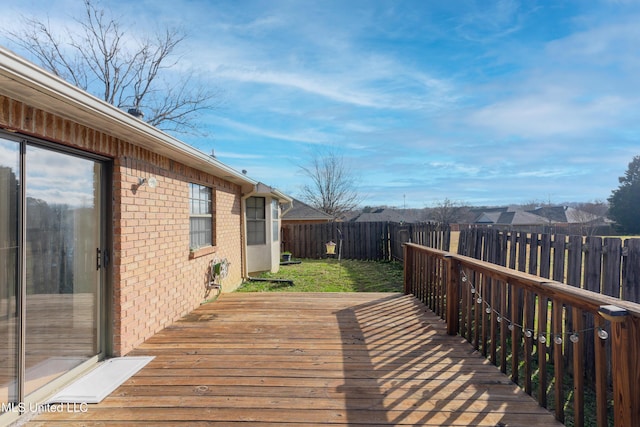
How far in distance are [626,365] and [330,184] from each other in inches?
1015

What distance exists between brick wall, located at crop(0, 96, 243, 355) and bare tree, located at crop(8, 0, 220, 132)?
10.3m

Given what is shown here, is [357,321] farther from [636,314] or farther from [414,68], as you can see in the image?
[414,68]

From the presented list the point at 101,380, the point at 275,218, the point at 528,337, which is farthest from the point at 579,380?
the point at 275,218

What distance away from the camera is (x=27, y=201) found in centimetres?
227

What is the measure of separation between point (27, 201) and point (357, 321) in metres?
3.62

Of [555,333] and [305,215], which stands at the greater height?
[305,215]

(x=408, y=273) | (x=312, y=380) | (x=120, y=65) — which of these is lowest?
(x=312, y=380)

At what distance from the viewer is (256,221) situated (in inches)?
337

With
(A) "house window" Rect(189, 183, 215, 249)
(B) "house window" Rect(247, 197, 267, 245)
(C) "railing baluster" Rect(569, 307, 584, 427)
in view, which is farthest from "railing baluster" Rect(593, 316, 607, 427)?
(B) "house window" Rect(247, 197, 267, 245)

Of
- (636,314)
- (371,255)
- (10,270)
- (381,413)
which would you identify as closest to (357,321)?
(381,413)

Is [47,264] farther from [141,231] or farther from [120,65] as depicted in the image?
[120,65]

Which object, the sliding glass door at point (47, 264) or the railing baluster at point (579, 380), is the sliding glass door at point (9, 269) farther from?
the railing baluster at point (579, 380)

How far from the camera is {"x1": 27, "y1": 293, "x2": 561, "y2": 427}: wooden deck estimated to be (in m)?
2.16

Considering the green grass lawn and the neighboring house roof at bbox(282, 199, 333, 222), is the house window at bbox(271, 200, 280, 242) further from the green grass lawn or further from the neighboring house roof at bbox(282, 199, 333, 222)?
the neighboring house roof at bbox(282, 199, 333, 222)
